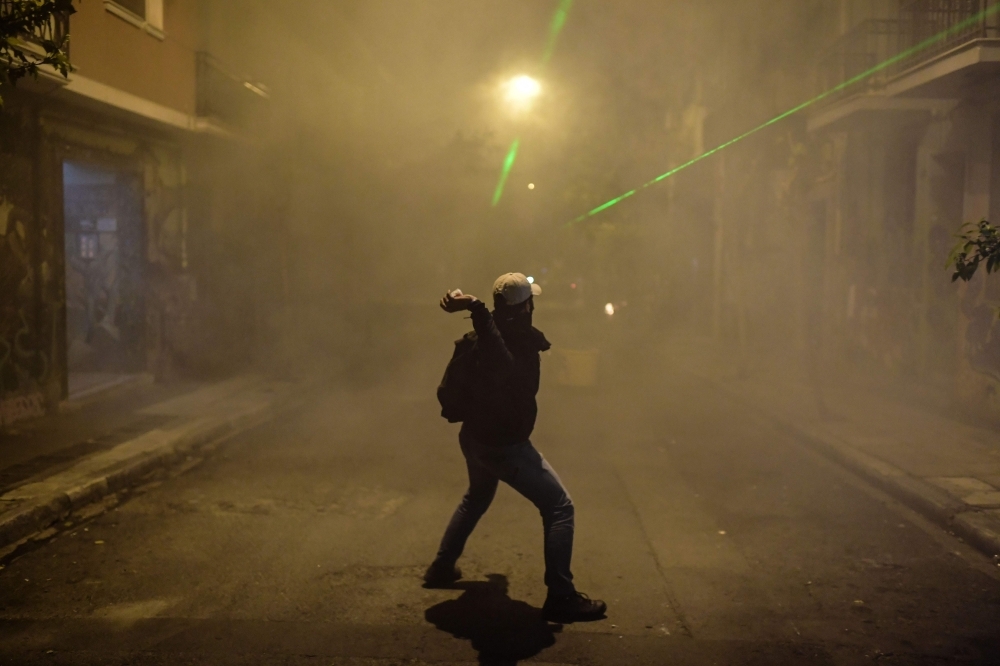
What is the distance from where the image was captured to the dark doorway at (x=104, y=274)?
9.19 metres

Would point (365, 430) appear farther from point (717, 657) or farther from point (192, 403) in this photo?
point (717, 657)

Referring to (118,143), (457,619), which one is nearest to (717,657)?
(457,619)

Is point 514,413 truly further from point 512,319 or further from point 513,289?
point 513,289

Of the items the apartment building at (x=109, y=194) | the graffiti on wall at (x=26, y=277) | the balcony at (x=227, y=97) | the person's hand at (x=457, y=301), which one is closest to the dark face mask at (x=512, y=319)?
the person's hand at (x=457, y=301)

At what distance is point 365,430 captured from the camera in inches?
277

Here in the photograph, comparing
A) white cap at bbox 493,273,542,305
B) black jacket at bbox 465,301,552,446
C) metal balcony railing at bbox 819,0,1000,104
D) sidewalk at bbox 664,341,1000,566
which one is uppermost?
metal balcony railing at bbox 819,0,1000,104

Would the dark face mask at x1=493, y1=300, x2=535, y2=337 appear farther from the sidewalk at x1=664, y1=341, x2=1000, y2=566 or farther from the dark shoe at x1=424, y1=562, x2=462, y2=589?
the sidewalk at x1=664, y1=341, x2=1000, y2=566

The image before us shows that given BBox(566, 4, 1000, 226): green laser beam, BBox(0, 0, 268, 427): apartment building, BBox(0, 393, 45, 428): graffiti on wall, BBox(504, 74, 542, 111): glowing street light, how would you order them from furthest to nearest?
1. BBox(504, 74, 542, 111): glowing street light
2. BBox(566, 4, 1000, 226): green laser beam
3. BBox(0, 0, 268, 427): apartment building
4. BBox(0, 393, 45, 428): graffiti on wall

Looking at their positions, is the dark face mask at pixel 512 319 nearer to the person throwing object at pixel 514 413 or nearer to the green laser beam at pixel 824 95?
the person throwing object at pixel 514 413

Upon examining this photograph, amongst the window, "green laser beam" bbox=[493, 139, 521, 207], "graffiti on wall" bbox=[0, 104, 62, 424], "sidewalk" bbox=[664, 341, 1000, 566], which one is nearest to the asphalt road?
"sidewalk" bbox=[664, 341, 1000, 566]

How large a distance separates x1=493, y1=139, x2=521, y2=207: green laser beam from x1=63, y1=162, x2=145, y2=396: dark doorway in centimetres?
663

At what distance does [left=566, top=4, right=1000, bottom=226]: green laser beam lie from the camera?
27.2 feet

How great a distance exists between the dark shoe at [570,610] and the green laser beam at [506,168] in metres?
11.8

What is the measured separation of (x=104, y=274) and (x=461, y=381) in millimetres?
7594
